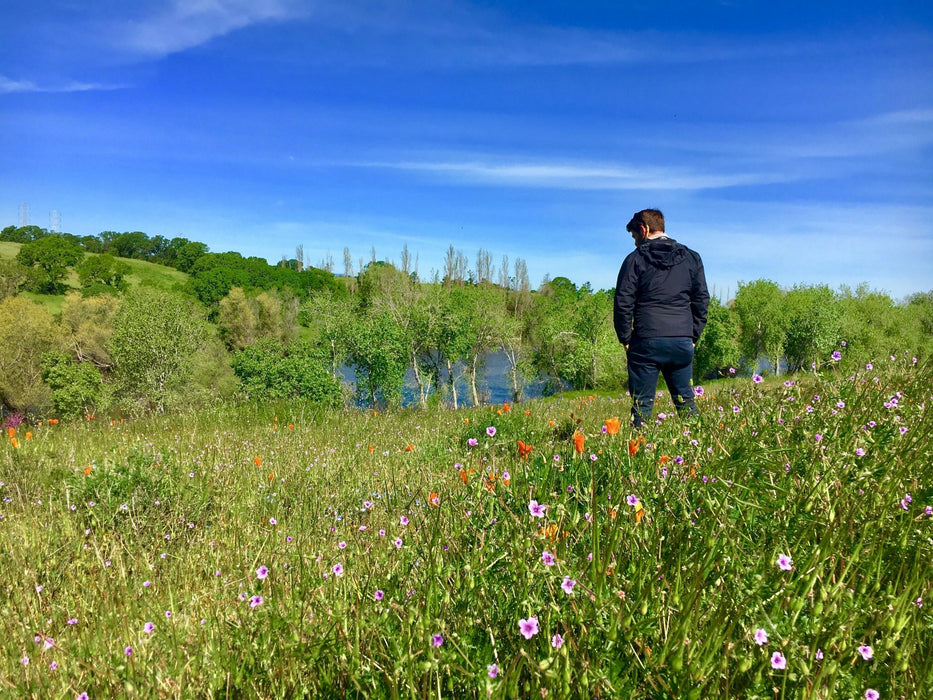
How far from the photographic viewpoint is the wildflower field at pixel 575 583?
145cm

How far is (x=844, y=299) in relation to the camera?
226ft

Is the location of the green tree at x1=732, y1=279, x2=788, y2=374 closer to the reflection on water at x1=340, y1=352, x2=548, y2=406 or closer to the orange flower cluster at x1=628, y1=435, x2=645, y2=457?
the reflection on water at x1=340, y1=352, x2=548, y2=406

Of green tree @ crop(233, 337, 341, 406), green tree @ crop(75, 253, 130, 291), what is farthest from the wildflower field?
green tree @ crop(75, 253, 130, 291)

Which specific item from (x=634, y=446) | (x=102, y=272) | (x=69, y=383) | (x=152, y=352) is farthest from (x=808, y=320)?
(x=102, y=272)

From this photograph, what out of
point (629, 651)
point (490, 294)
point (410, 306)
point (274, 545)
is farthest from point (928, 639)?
point (490, 294)

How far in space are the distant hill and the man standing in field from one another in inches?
3857

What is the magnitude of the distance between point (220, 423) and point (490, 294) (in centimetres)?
7347

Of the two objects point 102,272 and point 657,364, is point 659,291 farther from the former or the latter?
point 102,272

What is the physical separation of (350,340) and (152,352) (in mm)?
17737

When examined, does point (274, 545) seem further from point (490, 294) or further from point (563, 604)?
point (490, 294)

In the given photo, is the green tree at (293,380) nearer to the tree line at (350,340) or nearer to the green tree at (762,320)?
the tree line at (350,340)

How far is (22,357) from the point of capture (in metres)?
55.6

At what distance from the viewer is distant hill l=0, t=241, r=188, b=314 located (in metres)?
89.8

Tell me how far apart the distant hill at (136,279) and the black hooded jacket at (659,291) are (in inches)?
3857
